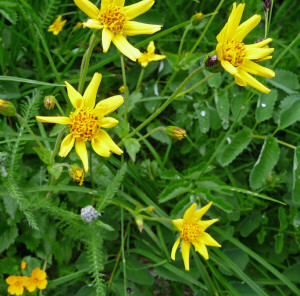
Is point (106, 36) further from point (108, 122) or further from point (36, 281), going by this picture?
point (36, 281)

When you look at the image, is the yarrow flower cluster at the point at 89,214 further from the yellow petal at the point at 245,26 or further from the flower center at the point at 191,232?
the yellow petal at the point at 245,26

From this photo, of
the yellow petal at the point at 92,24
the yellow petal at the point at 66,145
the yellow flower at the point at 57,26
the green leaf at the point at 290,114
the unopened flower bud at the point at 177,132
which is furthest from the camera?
the yellow flower at the point at 57,26

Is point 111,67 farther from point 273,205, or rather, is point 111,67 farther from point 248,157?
point 273,205

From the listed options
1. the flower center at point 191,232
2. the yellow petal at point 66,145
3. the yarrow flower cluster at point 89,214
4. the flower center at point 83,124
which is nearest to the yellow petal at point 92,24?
the flower center at point 83,124

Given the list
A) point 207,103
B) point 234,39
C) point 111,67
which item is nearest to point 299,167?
point 207,103

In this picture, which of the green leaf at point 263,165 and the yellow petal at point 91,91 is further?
the green leaf at point 263,165

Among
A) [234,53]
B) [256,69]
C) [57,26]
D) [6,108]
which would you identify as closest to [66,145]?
[6,108]
